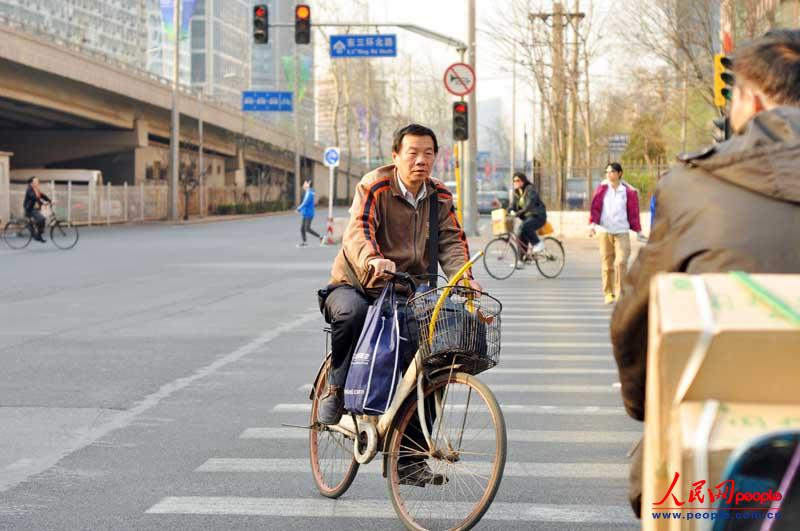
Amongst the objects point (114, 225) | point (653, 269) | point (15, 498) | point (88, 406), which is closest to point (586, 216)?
point (114, 225)

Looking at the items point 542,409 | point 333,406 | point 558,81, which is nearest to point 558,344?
point 542,409

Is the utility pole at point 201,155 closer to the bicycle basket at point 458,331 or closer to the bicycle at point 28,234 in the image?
the bicycle at point 28,234

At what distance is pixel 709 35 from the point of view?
32.0 meters

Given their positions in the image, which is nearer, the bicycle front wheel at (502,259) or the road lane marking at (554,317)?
the road lane marking at (554,317)

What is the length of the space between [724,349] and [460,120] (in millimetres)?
26874

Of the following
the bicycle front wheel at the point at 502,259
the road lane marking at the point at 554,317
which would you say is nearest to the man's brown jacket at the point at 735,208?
the road lane marking at the point at 554,317

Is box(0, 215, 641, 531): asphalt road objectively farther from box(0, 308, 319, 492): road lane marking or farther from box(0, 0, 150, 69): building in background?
box(0, 0, 150, 69): building in background

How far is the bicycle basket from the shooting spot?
4.97 meters

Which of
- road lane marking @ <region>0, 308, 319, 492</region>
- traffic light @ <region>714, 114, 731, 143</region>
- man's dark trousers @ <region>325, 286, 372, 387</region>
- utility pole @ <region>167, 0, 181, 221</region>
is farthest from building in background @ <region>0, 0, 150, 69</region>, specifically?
man's dark trousers @ <region>325, 286, 372, 387</region>

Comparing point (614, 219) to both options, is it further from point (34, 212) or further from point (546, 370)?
point (34, 212)

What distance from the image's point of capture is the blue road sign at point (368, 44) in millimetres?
34219

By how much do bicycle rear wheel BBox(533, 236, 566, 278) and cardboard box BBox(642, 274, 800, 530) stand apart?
18911 millimetres

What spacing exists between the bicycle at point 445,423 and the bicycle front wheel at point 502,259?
1582cm

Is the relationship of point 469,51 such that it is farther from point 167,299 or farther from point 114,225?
point 114,225
